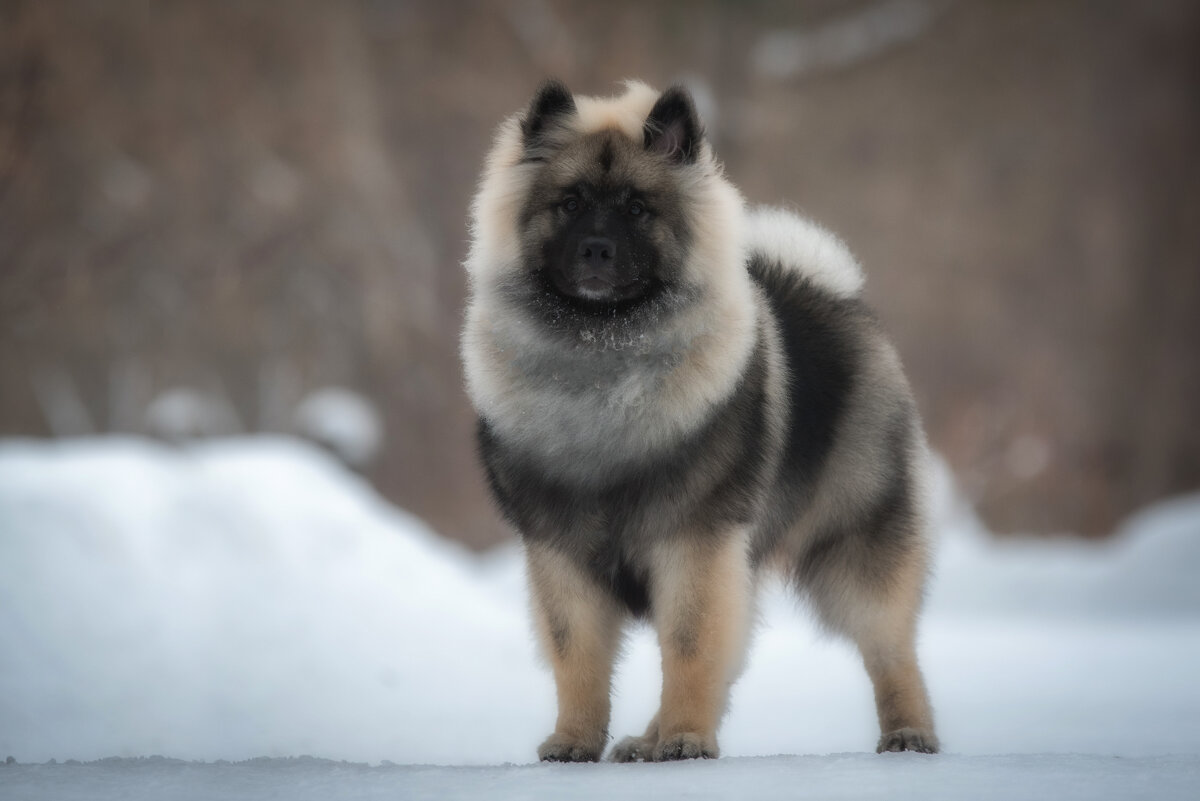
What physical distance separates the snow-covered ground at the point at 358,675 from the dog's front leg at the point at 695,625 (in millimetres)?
174

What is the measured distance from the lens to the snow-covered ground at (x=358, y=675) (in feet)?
9.67

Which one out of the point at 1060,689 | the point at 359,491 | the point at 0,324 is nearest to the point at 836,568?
the point at 1060,689

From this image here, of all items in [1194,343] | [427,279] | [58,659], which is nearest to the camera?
[58,659]

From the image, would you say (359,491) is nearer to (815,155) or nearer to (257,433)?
(257,433)

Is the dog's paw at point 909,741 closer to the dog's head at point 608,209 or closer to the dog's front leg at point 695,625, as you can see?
the dog's front leg at point 695,625

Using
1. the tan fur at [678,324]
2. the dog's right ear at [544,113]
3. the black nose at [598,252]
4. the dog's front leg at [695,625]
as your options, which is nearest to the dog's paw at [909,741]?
the dog's front leg at [695,625]

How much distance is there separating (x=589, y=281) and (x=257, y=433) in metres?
7.92

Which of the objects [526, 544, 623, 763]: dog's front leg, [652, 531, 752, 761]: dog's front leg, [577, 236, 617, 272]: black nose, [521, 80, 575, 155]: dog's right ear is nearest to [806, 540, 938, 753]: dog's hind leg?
[652, 531, 752, 761]: dog's front leg

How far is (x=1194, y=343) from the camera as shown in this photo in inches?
498

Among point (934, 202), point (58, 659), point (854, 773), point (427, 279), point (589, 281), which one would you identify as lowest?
point (854, 773)

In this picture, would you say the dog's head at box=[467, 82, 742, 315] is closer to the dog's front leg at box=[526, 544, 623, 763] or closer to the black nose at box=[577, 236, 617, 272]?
the black nose at box=[577, 236, 617, 272]

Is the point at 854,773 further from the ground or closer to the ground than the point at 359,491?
closer to the ground

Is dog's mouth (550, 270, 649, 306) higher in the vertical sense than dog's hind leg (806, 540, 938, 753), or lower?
higher

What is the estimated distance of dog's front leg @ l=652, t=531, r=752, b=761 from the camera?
10.8 ft
